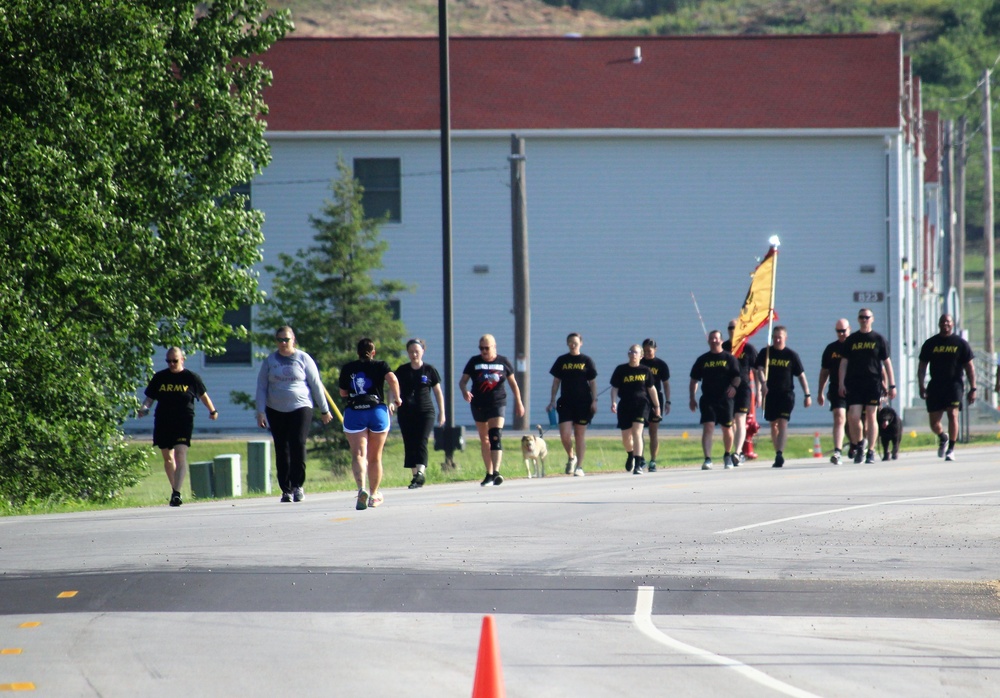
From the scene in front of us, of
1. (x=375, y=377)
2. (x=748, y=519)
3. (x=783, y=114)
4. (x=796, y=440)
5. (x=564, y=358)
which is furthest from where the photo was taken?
(x=783, y=114)

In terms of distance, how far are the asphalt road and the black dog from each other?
5.05 meters

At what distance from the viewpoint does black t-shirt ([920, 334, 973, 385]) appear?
19578 millimetres

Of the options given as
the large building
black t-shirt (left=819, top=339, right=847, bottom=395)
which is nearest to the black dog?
black t-shirt (left=819, top=339, right=847, bottom=395)

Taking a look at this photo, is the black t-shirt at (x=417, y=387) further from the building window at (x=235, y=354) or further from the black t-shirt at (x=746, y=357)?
the building window at (x=235, y=354)

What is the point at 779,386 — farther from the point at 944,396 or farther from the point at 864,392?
the point at 944,396

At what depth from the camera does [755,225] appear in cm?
3400

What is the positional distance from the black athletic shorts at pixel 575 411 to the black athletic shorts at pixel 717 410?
5.34 feet

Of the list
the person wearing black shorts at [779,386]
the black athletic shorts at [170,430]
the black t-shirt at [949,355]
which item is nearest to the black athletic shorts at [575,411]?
the person wearing black shorts at [779,386]

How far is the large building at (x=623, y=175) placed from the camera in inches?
1326

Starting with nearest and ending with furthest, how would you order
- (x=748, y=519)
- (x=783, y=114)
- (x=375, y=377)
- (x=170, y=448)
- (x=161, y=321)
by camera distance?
(x=748, y=519), (x=375, y=377), (x=170, y=448), (x=161, y=321), (x=783, y=114)

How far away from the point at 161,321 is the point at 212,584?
1335 centimetres

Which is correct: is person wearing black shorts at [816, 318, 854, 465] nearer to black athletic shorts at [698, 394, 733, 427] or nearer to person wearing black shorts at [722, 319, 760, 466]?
person wearing black shorts at [722, 319, 760, 466]

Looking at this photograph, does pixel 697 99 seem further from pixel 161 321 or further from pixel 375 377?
pixel 375 377

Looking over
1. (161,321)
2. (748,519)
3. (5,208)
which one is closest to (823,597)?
(748,519)
